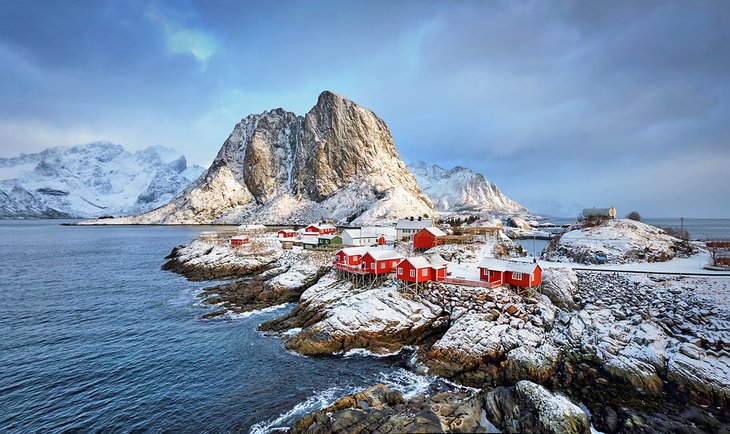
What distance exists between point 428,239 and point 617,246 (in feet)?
82.5

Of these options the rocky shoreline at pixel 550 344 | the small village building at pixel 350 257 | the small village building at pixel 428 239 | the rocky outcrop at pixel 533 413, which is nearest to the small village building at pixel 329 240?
the small village building at pixel 428 239

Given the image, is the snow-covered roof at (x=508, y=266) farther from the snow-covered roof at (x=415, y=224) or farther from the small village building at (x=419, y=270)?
the snow-covered roof at (x=415, y=224)

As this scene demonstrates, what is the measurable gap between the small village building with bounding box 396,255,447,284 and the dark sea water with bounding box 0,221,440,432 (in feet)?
33.4

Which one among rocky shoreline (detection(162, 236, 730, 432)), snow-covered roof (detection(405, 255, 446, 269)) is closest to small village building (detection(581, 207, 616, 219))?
rocky shoreline (detection(162, 236, 730, 432))

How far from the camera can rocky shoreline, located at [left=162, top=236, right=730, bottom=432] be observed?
1590 cm

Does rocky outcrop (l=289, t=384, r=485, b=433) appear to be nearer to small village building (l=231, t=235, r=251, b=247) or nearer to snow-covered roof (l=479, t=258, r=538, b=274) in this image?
snow-covered roof (l=479, t=258, r=538, b=274)

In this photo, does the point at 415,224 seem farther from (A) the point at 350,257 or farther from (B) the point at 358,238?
(A) the point at 350,257

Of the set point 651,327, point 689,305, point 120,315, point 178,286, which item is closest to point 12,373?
point 120,315

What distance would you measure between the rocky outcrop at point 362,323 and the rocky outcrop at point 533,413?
1151 cm

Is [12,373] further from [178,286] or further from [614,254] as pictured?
[614,254]

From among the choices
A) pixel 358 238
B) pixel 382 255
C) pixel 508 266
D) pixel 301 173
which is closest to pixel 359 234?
pixel 358 238

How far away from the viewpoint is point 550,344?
2398cm

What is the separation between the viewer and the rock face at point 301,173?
158375 mm

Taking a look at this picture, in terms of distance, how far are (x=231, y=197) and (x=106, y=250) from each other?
10057 centimetres
